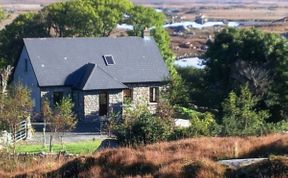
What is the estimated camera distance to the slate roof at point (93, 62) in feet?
131

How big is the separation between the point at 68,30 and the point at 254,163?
39.6m

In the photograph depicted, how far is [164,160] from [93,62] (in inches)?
1047

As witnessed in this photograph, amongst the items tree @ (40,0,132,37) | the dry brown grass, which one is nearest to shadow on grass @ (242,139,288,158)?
the dry brown grass

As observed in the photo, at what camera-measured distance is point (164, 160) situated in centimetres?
1507

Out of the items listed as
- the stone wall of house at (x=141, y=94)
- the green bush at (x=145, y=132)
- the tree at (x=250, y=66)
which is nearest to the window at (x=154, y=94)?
the stone wall of house at (x=141, y=94)

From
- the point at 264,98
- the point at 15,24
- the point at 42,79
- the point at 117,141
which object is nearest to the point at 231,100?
the point at 117,141

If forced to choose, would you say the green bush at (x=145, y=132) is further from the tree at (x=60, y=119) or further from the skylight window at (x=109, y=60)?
the skylight window at (x=109, y=60)

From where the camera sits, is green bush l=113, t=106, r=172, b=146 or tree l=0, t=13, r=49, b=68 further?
tree l=0, t=13, r=49, b=68

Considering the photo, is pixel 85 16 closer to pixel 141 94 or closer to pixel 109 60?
pixel 109 60

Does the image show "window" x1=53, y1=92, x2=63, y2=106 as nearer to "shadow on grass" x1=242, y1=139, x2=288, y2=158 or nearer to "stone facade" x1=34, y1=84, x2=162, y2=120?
"stone facade" x1=34, y1=84, x2=162, y2=120

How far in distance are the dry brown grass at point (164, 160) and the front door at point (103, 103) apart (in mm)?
22614

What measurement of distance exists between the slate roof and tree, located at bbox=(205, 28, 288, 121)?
2.99 meters

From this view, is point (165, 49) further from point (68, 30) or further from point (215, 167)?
point (215, 167)

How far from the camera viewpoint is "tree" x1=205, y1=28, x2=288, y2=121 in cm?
3756
